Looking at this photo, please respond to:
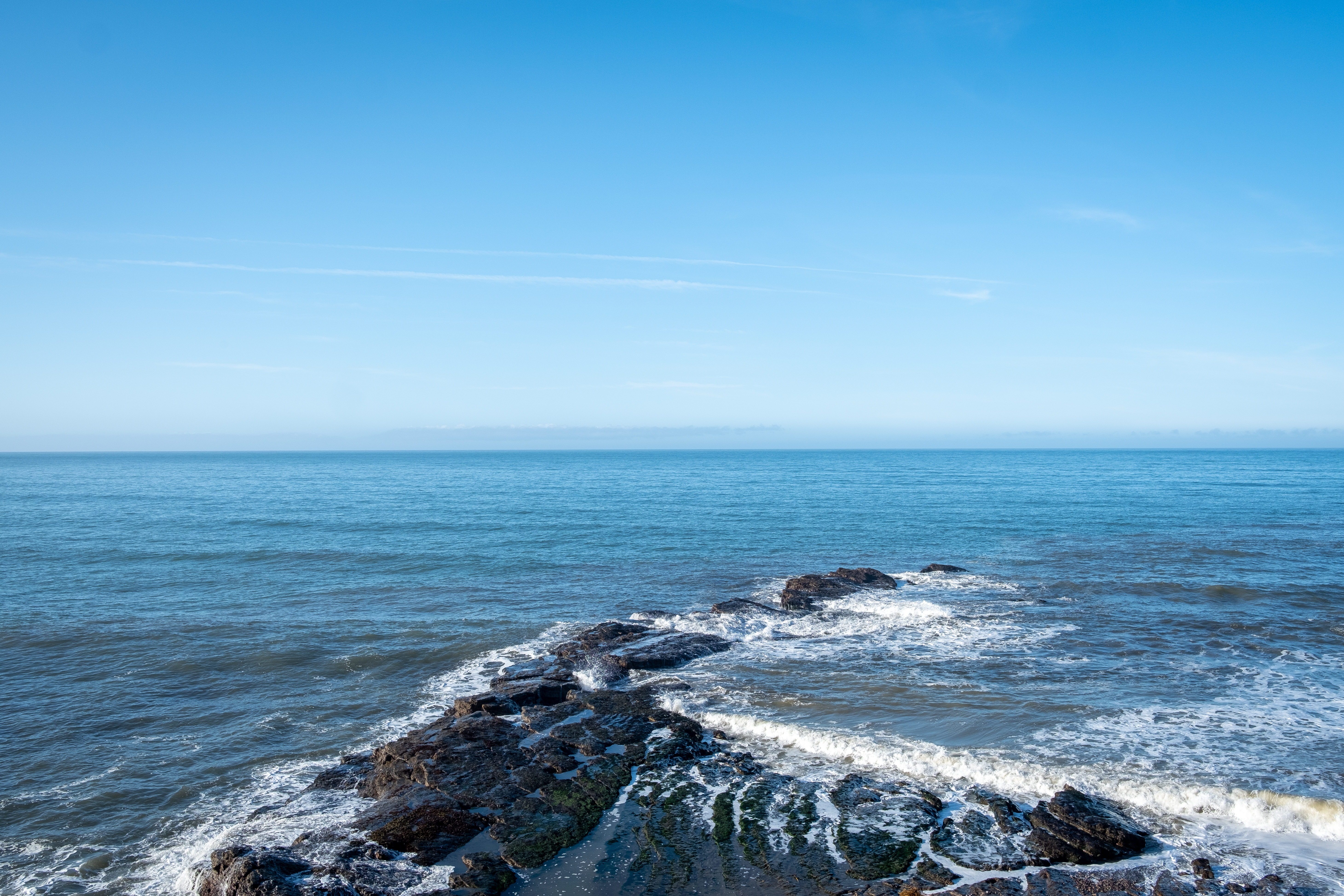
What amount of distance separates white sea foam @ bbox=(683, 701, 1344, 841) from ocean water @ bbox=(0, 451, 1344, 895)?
0.19 ft

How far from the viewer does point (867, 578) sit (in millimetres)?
32250

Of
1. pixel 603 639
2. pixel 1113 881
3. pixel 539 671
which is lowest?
pixel 539 671

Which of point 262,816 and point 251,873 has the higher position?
point 251,873

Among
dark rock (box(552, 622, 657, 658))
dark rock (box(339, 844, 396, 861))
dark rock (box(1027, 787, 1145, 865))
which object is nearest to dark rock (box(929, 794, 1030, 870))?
dark rock (box(1027, 787, 1145, 865))

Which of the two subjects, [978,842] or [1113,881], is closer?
[1113,881]

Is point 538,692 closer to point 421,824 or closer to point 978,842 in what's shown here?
point 421,824

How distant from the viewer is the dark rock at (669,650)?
2133cm

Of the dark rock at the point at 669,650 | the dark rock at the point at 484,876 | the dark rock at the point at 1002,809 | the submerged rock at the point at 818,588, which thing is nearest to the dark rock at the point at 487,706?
the dark rock at the point at 669,650

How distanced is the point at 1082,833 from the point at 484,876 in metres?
9.46

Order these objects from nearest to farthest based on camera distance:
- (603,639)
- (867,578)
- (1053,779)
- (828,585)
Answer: (1053,779), (603,639), (828,585), (867,578)

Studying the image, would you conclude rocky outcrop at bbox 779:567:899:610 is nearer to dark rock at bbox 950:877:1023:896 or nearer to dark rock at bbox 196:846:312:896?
Answer: dark rock at bbox 950:877:1023:896

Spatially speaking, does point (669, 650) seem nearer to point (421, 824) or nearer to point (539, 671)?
point (539, 671)

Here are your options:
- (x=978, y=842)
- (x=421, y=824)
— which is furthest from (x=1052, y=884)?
(x=421, y=824)

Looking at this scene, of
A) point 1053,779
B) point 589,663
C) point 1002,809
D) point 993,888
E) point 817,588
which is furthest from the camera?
point 817,588
